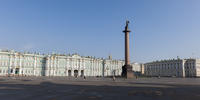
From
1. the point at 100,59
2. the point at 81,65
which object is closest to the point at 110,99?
the point at 81,65

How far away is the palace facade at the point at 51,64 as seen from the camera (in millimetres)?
83750

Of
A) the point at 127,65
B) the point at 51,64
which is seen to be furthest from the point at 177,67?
the point at 127,65

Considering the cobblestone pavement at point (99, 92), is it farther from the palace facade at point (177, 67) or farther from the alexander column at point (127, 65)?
the palace facade at point (177, 67)

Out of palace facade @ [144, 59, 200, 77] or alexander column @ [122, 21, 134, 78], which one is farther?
palace facade @ [144, 59, 200, 77]

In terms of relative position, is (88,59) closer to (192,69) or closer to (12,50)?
(12,50)

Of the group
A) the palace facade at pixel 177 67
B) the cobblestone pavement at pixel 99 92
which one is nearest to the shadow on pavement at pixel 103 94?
the cobblestone pavement at pixel 99 92

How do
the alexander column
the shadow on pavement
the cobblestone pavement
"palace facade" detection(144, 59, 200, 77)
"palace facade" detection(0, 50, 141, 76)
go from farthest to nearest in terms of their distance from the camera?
"palace facade" detection(144, 59, 200, 77) < "palace facade" detection(0, 50, 141, 76) < the alexander column < the cobblestone pavement < the shadow on pavement

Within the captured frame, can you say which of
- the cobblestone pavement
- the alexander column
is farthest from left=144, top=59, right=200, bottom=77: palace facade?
the cobblestone pavement

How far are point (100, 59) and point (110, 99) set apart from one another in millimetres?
105930

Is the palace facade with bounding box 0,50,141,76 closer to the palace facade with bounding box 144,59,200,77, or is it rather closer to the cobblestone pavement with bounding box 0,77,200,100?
the palace facade with bounding box 144,59,200,77

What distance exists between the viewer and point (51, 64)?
95.6m

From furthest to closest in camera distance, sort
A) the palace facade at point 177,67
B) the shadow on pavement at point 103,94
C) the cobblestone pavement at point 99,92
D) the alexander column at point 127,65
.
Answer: the palace facade at point 177,67, the alexander column at point 127,65, the cobblestone pavement at point 99,92, the shadow on pavement at point 103,94

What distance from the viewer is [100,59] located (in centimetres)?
11681

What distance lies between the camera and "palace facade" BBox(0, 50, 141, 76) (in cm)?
8375
